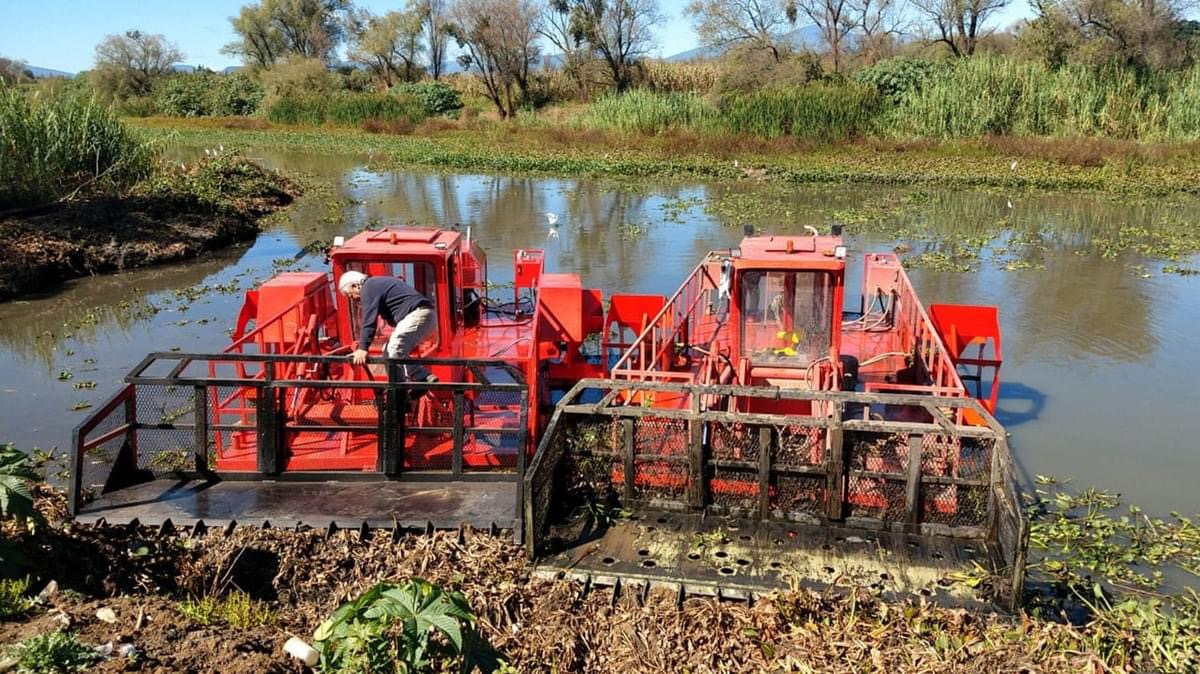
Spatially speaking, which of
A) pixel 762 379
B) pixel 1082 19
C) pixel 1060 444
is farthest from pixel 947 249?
pixel 1082 19

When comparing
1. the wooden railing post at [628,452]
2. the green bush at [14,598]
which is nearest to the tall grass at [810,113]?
the wooden railing post at [628,452]

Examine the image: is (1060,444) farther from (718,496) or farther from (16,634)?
(16,634)

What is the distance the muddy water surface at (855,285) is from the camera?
29.0ft

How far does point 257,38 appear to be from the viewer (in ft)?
267

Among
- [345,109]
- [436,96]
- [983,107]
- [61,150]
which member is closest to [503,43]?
[436,96]

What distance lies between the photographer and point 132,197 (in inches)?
767

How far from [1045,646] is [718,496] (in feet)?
7.04

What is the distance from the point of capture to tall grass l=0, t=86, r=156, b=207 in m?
17.1

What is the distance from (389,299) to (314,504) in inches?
75.2

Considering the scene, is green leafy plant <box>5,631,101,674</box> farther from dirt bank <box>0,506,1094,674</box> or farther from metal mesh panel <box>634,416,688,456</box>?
metal mesh panel <box>634,416,688,456</box>

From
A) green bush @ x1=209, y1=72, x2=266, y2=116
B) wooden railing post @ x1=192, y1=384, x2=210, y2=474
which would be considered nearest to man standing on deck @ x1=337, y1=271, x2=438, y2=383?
wooden railing post @ x1=192, y1=384, x2=210, y2=474

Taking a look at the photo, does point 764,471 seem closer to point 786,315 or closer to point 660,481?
point 660,481

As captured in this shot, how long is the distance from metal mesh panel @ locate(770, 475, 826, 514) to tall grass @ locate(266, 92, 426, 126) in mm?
45651

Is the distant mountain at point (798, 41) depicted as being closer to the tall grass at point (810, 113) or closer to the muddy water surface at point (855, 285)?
the tall grass at point (810, 113)
